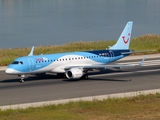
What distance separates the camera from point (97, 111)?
31797mm

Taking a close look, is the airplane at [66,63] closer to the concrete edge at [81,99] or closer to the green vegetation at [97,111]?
the concrete edge at [81,99]

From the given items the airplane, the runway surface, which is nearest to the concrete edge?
the runway surface

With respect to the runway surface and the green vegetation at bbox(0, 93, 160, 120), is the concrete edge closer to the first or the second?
the runway surface

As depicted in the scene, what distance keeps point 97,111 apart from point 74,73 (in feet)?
42.1

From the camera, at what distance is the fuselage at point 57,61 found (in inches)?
1695

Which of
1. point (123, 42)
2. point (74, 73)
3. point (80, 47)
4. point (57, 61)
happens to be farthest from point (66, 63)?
point (80, 47)

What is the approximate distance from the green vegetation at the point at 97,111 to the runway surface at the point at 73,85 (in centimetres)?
381

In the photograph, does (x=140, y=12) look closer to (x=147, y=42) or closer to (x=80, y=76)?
(x=147, y=42)

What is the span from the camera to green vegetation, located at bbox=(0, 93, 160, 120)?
2974 cm

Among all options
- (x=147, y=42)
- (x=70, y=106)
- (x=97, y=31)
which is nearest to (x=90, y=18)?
(x=97, y=31)

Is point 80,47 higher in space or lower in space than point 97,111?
higher

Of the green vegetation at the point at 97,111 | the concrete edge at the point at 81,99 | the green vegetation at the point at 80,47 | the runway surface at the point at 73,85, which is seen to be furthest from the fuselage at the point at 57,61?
the green vegetation at the point at 80,47

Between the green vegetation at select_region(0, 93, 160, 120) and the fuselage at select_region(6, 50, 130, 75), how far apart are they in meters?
10.1

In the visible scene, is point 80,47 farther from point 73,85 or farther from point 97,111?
point 97,111
